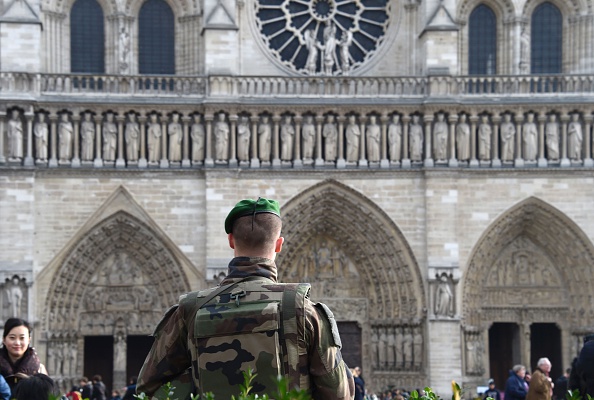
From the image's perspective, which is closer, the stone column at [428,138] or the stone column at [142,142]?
the stone column at [142,142]

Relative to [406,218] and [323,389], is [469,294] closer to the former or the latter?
[406,218]

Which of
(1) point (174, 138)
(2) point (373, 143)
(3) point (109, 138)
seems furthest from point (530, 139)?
(3) point (109, 138)

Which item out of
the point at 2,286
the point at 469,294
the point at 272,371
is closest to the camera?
the point at 272,371

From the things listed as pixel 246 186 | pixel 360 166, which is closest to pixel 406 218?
pixel 360 166

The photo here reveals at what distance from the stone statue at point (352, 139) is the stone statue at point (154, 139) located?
3.83 metres

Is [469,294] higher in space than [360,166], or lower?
lower

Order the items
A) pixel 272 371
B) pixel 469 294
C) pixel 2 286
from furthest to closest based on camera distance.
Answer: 1. pixel 469 294
2. pixel 2 286
3. pixel 272 371

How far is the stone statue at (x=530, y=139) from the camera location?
25.1 meters

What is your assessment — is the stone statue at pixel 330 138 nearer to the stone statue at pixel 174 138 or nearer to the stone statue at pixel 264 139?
the stone statue at pixel 264 139

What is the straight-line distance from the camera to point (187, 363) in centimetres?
483

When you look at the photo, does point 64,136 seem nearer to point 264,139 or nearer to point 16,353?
point 264,139

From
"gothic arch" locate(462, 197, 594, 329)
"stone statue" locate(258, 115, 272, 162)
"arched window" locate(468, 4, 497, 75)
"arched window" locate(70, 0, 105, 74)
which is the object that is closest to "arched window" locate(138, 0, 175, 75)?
"arched window" locate(70, 0, 105, 74)

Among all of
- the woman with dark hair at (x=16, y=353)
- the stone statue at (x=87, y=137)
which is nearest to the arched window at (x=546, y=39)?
the stone statue at (x=87, y=137)

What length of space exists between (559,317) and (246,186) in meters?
7.17
